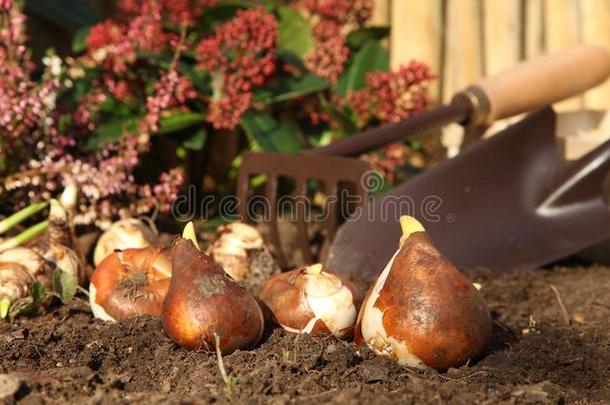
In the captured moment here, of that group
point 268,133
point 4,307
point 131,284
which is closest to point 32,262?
point 4,307

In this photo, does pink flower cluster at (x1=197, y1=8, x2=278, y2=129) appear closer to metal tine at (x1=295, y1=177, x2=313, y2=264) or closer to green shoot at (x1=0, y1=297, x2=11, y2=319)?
metal tine at (x1=295, y1=177, x2=313, y2=264)

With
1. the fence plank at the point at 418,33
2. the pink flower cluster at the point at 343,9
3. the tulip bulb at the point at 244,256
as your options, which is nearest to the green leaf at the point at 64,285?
the tulip bulb at the point at 244,256

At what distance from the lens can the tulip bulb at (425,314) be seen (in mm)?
1634

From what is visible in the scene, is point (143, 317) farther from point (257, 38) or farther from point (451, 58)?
point (451, 58)

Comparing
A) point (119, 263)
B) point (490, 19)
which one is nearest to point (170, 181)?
point (119, 263)

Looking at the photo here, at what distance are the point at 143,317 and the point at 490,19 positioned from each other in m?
2.56

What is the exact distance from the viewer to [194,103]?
328 centimetres

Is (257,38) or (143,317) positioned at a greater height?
(257,38)

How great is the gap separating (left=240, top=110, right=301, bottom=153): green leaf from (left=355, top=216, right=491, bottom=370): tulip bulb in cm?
147

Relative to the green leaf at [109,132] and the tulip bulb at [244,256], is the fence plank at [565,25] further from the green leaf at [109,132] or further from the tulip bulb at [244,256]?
the tulip bulb at [244,256]

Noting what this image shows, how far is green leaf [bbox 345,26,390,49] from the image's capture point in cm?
360

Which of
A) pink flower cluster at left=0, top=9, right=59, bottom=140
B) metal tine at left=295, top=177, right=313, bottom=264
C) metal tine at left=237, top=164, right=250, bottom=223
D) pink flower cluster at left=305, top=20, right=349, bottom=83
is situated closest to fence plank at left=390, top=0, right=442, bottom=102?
pink flower cluster at left=305, top=20, right=349, bottom=83

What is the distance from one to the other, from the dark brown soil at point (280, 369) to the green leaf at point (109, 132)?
3.07ft

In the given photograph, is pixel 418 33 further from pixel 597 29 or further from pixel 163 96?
pixel 163 96
